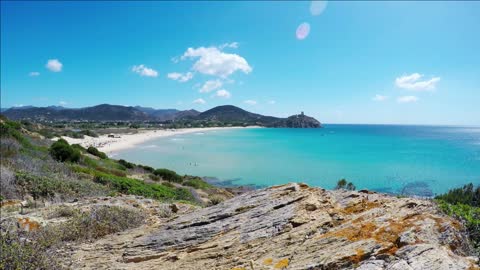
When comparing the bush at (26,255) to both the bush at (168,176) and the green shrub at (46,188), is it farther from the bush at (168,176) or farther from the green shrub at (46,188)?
the bush at (168,176)

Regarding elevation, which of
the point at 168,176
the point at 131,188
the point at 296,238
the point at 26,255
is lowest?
the point at 168,176

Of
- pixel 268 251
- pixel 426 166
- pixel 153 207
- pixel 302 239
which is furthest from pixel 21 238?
pixel 426 166

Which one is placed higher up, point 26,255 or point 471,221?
point 471,221

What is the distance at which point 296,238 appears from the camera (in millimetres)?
5082

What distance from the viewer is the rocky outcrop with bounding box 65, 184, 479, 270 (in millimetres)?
4132

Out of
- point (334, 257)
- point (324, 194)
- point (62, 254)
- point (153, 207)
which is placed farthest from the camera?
point (153, 207)

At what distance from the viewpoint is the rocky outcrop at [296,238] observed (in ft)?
13.6

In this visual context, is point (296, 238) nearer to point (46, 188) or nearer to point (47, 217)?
point (47, 217)

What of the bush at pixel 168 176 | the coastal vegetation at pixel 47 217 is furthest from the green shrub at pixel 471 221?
the bush at pixel 168 176

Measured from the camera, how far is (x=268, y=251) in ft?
16.2

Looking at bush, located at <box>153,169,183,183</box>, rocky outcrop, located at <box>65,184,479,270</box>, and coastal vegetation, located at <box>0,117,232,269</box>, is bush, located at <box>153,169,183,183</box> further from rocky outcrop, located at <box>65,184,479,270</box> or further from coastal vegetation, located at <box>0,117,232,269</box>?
rocky outcrop, located at <box>65,184,479,270</box>

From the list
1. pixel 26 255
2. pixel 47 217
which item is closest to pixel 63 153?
pixel 47 217

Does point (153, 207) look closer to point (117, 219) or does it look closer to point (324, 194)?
point (117, 219)

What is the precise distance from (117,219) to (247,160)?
50.3 m
